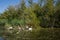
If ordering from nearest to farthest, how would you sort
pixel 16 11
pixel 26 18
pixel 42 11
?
pixel 26 18, pixel 42 11, pixel 16 11

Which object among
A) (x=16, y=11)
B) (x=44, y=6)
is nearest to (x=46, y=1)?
(x=44, y=6)

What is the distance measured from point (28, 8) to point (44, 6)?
12.8ft

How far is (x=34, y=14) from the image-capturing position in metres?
46.8

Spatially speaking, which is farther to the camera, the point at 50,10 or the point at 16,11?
the point at 16,11

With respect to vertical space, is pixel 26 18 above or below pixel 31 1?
below

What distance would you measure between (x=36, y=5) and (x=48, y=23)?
6.02 meters

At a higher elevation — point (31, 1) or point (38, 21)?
point (31, 1)

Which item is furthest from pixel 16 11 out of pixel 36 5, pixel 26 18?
pixel 26 18

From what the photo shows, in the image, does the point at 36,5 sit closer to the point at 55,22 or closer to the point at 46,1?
the point at 46,1

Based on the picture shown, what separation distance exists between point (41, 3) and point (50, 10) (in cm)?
499

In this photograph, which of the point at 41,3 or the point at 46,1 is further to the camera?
the point at 41,3

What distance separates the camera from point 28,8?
47.4m

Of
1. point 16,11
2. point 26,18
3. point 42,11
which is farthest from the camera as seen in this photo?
point 16,11

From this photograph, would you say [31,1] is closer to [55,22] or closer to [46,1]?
[46,1]
